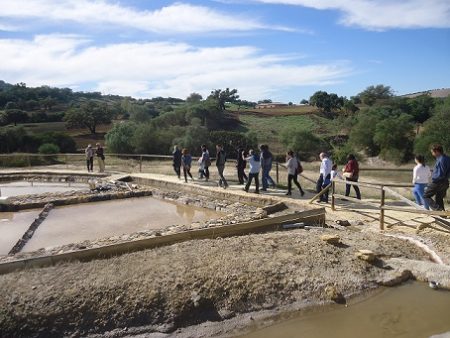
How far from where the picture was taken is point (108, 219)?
40.5 feet

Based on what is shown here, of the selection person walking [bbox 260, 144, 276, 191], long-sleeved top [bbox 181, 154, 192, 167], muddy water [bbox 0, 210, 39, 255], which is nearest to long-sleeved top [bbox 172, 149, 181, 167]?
long-sleeved top [bbox 181, 154, 192, 167]

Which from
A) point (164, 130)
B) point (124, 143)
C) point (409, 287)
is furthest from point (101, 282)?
point (164, 130)

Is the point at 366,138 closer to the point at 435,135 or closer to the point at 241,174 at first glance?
the point at 435,135

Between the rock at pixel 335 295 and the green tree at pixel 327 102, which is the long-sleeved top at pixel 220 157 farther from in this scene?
the green tree at pixel 327 102

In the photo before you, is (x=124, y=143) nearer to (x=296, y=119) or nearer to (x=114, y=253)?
(x=114, y=253)

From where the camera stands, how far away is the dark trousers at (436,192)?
854 cm

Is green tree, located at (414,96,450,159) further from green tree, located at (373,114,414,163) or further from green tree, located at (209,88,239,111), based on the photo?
green tree, located at (209,88,239,111)

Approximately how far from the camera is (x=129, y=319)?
5.54m

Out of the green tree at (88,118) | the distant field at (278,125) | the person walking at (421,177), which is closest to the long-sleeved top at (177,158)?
the person walking at (421,177)

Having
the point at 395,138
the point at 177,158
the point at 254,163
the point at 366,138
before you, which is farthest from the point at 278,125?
the point at 254,163

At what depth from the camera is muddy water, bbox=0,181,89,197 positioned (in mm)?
17781

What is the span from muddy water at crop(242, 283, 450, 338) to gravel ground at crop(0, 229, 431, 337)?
0.34m

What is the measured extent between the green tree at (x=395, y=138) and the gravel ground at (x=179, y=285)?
30811 mm

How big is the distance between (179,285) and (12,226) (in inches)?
310
